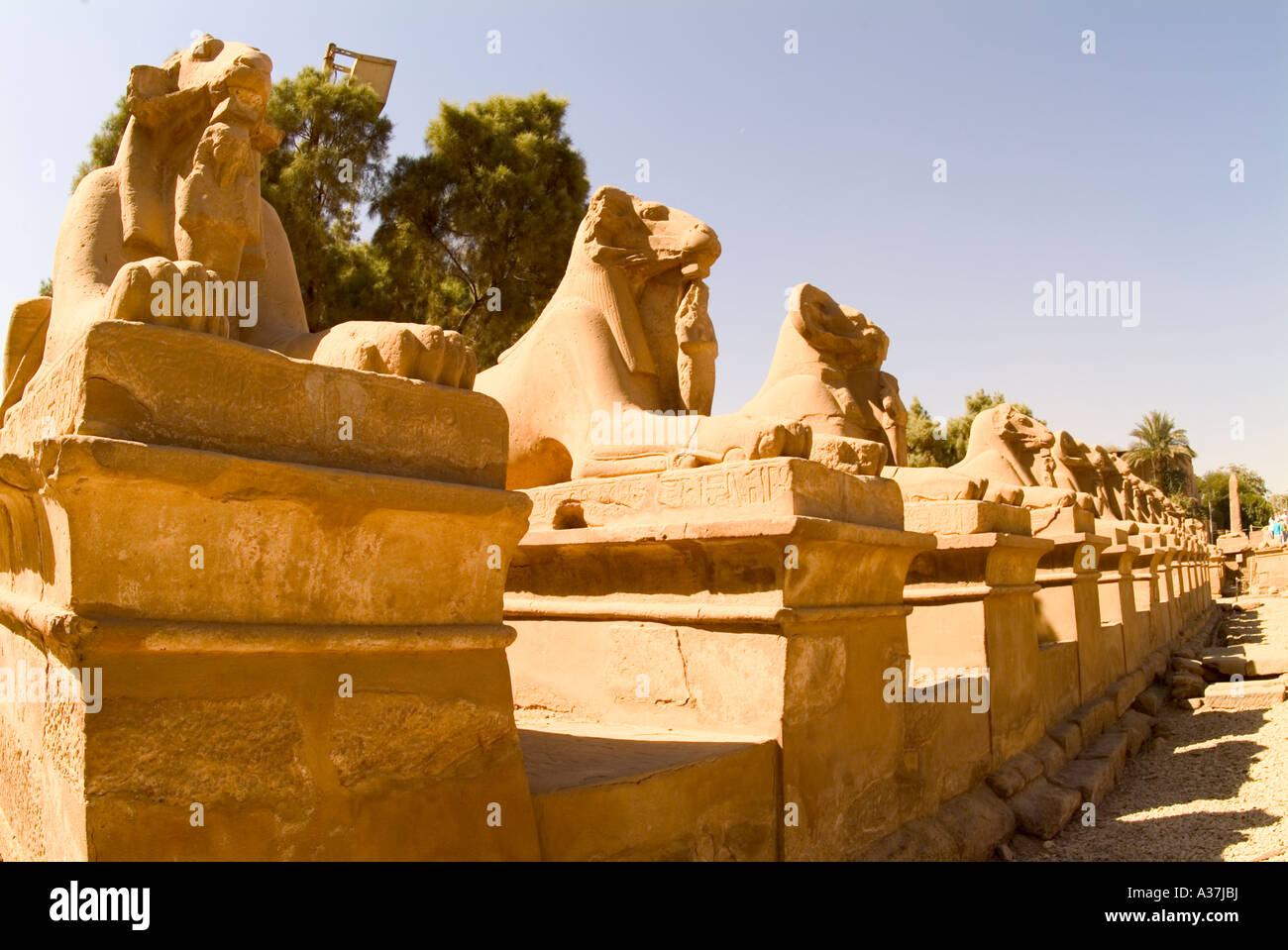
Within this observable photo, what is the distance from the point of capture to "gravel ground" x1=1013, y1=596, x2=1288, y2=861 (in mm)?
4008

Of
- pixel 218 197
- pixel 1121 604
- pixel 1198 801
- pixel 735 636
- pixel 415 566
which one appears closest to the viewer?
pixel 415 566

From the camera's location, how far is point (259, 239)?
271 centimetres

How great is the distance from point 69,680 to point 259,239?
1.51 meters

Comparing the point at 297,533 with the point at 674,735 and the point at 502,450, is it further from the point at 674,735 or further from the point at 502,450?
the point at 674,735

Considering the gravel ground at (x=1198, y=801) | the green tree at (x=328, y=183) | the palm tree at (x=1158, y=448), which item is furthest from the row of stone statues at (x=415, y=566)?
the palm tree at (x=1158, y=448)

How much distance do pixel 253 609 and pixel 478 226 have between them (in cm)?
1249

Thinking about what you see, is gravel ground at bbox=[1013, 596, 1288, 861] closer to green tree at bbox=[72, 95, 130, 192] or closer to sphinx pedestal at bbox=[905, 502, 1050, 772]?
sphinx pedestal at bbox=[905, 502, 1050, 772]

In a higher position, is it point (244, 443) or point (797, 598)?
point (244, 443)

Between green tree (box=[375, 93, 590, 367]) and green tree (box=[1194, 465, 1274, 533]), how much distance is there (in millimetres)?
45191

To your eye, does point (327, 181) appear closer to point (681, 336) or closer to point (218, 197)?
point (681, 336)

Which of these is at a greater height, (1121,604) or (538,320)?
(538,320)

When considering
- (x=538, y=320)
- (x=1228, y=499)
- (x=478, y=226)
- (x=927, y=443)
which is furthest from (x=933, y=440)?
(x=1228, y=499)

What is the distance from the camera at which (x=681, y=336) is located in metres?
4.03

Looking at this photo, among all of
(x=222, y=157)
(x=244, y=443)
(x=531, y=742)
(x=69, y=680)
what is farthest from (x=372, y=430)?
(x=531, y=742)
